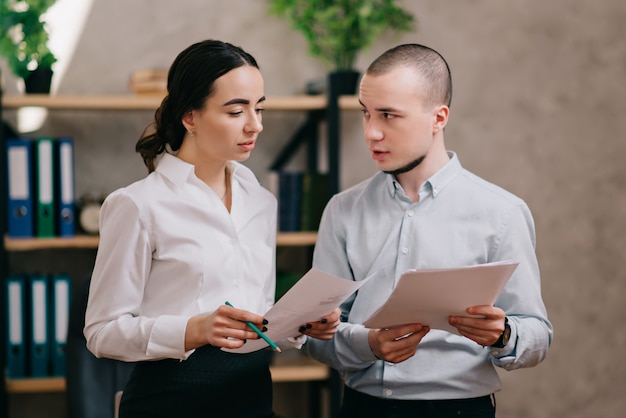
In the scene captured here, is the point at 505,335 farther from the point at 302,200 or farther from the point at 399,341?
the point at 302,200

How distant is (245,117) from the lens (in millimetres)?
1536

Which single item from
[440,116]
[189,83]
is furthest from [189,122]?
[440,116]

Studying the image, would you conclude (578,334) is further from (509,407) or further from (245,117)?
(245,117)

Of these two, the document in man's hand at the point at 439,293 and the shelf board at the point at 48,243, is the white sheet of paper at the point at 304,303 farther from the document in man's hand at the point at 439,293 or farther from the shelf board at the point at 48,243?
the shelf board at the point at 48,243

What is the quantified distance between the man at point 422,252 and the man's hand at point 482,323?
4 centimetres

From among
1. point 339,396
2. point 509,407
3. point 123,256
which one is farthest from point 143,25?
point 509,407

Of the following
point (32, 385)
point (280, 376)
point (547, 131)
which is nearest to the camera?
point (32, 385)

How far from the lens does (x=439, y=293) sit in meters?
1.41

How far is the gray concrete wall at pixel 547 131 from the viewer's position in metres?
3.27

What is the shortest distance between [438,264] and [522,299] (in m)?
0.18

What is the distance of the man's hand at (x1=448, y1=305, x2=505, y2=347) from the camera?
147 centimetres

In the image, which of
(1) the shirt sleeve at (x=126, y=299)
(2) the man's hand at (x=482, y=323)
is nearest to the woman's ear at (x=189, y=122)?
(1) the shirt sleeve at (x=126, y=299)

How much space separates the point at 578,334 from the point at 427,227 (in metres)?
2.11

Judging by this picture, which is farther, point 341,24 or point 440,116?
point 341,24
